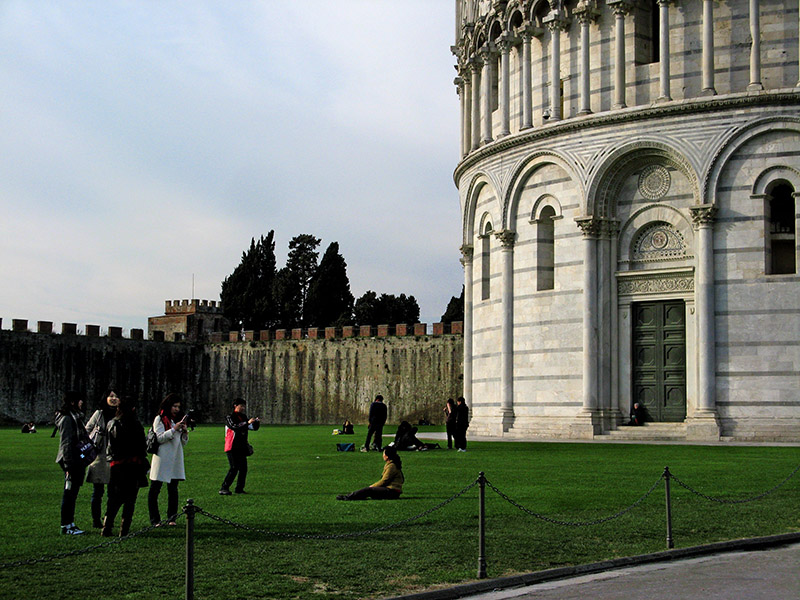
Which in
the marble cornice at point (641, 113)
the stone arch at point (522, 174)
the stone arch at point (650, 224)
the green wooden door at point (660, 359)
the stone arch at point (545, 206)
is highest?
the marble cornice at point (641, 113)

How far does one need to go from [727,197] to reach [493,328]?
897cm

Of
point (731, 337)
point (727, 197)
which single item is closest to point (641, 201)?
point (727, 197)

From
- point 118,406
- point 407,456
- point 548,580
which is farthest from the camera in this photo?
point 407,456

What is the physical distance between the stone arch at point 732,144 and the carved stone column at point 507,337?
21.9 feet

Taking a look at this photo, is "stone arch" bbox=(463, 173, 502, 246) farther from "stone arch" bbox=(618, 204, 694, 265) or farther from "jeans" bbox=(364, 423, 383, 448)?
"jeans" bbox=(364, 423, 383, 448)

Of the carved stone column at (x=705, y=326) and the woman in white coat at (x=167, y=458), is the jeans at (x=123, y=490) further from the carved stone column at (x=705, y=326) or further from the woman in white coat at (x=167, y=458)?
the carved stone column at (x=705, y=326)

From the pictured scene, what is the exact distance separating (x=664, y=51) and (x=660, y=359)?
8.90 meters

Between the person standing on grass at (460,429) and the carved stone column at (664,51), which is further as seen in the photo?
the carved stone column at (664,51)

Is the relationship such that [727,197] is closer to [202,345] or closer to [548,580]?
[548,580]

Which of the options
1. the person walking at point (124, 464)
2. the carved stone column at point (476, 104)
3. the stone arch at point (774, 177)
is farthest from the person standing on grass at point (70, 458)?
the carved stone column at point (476, 104)

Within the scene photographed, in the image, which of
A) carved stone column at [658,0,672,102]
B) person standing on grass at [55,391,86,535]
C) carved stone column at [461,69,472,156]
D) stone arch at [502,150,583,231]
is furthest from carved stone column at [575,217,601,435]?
person standing on grass at [55,391,86,535]

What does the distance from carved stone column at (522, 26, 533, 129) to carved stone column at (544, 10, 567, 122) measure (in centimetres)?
94

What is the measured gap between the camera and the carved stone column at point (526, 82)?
3397 cm

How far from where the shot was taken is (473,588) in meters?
9.27
